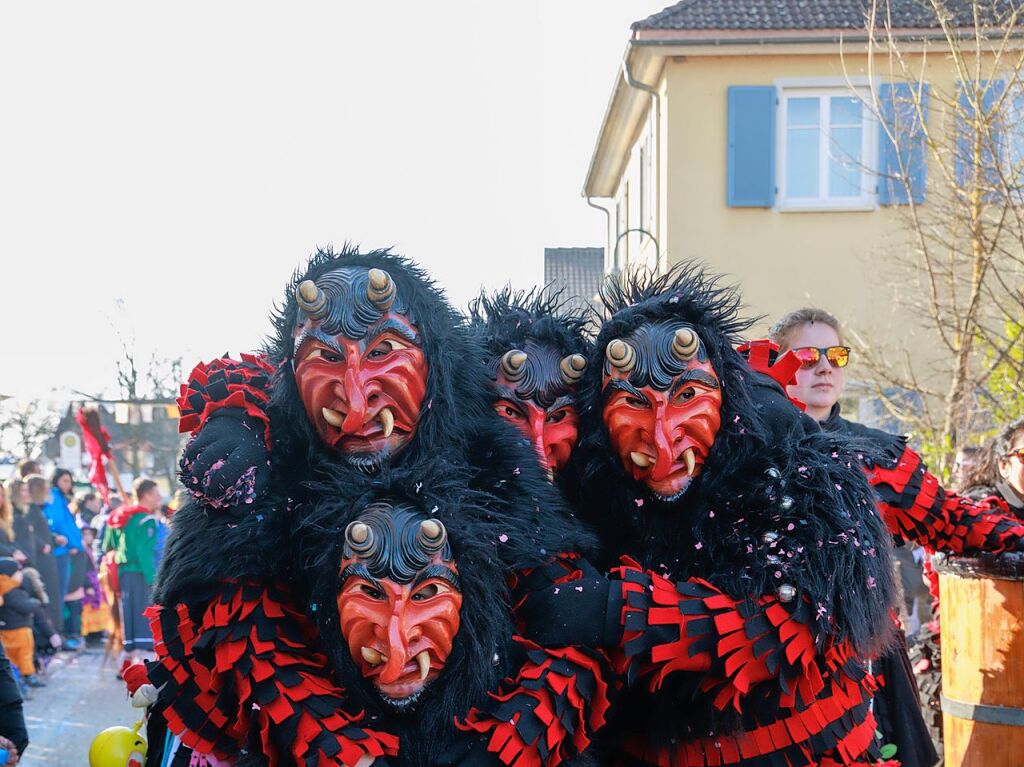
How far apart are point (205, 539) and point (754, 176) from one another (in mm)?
11180

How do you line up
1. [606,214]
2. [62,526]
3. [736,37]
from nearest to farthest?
[62,526] < [736,37] < [606,214]

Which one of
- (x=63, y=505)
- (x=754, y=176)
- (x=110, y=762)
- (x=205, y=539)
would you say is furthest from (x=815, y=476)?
(x=754, y=176)

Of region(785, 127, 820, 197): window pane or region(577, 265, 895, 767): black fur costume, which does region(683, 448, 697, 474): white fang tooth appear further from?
region(785, 127, 820, 197): window pane

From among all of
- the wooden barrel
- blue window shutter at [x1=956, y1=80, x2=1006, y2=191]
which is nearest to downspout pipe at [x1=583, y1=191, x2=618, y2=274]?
blue window shutter at [x1=956, y1=80, x2=1006, y2=191]

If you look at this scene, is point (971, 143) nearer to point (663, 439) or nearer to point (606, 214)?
point (663, 439)

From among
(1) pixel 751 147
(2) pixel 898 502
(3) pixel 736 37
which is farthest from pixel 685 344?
(3) pixel 736 37

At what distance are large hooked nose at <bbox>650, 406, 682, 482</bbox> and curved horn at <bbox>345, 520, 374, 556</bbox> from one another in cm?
68

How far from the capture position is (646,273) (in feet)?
9.92

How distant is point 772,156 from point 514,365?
1073 centimetres

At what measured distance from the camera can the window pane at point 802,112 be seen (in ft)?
42.7

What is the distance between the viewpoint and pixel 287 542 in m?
2.53

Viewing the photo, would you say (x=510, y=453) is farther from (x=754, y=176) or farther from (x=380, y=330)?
(x=754, y=176)

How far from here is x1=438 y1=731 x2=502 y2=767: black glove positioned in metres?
2.29

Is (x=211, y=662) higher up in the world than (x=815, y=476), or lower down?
lower down
